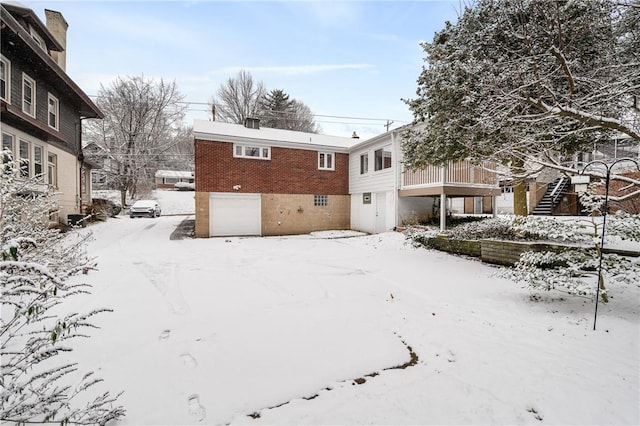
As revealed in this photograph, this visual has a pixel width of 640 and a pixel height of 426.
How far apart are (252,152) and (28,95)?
28.5 feet

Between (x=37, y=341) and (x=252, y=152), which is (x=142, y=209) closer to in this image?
(x=252, y=152)

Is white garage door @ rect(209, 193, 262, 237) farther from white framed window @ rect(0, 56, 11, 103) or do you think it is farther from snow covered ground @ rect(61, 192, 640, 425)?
snow covered ground @ rect(61, 192, 640, 425)

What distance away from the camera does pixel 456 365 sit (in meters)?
3.24

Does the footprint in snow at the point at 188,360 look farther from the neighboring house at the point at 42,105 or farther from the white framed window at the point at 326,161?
the white framed window at the point at 326,161

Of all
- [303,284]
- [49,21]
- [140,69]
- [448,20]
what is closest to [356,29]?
[448,20]

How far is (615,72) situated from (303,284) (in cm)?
696

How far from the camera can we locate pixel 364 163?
16.2 meters

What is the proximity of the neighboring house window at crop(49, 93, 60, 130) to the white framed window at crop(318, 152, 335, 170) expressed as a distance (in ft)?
40.4

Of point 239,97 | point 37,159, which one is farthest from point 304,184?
point 239,97

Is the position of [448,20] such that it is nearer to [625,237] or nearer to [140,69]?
[625,237]

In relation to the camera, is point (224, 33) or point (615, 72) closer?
point (615, 72)

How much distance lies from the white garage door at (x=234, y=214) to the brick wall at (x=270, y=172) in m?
0.43

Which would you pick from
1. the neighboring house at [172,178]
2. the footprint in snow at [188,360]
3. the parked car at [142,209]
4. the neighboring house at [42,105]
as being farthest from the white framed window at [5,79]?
the neighboring house at [172,178]

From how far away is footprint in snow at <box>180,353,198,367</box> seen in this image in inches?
127
